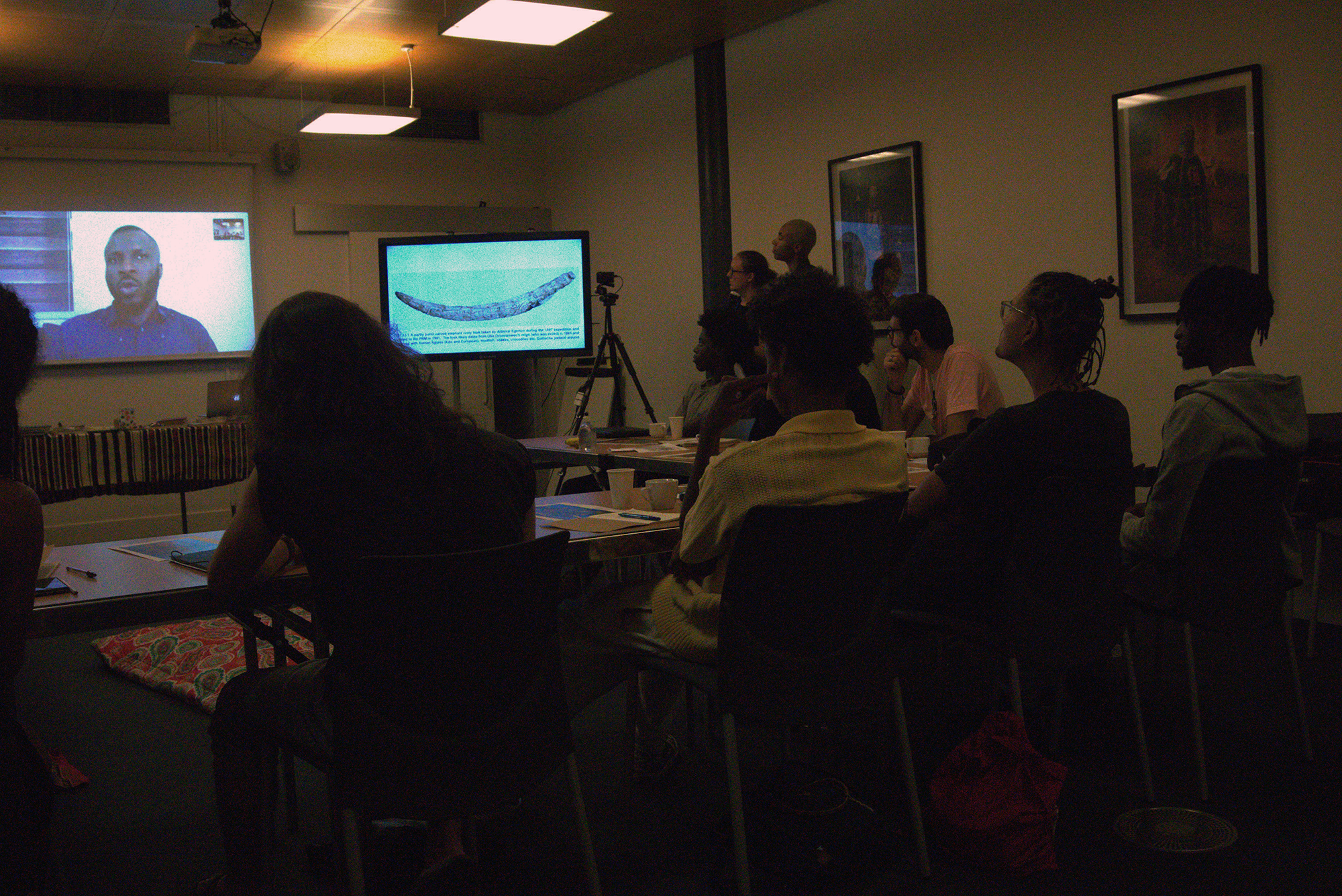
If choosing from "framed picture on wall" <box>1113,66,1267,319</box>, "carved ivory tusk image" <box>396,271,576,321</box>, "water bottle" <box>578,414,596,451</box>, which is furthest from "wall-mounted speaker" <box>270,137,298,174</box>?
"framed picture on wall" <box>1113,66,1267,319</box>

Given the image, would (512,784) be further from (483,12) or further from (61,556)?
(483,12)

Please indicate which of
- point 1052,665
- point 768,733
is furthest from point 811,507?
point 768,733

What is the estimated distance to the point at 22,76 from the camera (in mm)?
6562

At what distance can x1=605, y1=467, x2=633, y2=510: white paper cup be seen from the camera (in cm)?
262

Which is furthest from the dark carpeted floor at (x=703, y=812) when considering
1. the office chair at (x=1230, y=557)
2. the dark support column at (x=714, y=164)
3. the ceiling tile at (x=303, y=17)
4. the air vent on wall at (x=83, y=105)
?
the air vent on wall at (x=83, y=105)

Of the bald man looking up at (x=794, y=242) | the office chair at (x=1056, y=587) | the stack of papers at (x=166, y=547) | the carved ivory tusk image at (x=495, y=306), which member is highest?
the bald man looking up at (x=794, y=242)

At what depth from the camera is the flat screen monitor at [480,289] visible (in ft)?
19.8

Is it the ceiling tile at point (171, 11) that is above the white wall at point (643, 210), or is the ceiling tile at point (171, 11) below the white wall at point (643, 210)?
above

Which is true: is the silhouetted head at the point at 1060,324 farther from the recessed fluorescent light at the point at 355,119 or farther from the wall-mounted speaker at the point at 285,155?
the wall-mounted speaker at the point at 285,155

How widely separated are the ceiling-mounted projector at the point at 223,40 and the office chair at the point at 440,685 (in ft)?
12.8

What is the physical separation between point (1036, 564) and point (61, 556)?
6.36 feet

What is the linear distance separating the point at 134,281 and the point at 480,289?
261cm

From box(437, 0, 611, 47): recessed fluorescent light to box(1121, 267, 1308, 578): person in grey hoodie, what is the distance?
292 cm

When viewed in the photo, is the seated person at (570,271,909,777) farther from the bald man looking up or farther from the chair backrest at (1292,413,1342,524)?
the bald man looking up
